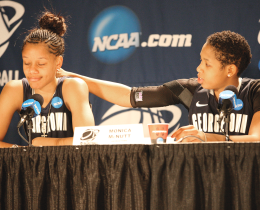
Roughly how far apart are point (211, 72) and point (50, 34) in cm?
102

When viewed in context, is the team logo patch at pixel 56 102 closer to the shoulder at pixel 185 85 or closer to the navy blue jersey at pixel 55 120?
the navy blue jersey at pixel 55 120

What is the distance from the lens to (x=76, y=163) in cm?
102

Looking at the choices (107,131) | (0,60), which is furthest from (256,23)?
(0,60)

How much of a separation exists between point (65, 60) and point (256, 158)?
2.02 m

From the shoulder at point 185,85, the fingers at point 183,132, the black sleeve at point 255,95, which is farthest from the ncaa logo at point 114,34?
the fingers at point 183,132

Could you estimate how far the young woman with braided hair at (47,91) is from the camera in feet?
5.26

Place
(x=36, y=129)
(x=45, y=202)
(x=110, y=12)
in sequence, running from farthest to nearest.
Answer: (x=110, y=12), (x=36, y=129), (x=45, y=202)

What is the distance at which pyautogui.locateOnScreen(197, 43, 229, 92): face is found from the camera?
5.35 feet

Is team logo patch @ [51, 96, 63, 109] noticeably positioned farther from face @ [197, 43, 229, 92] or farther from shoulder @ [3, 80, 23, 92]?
face @ [197, 43, 229, 92]

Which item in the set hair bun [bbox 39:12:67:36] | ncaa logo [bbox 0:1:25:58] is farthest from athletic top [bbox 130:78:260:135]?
ncaa logo [bbox 0:1:25:58]

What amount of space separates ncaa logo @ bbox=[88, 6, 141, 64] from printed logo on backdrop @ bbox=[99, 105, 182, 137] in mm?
467

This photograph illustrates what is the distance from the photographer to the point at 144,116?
8.05 feet

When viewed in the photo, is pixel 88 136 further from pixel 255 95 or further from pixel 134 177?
pixel 255 95

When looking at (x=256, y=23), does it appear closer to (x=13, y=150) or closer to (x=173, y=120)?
(x=173, y=120)
